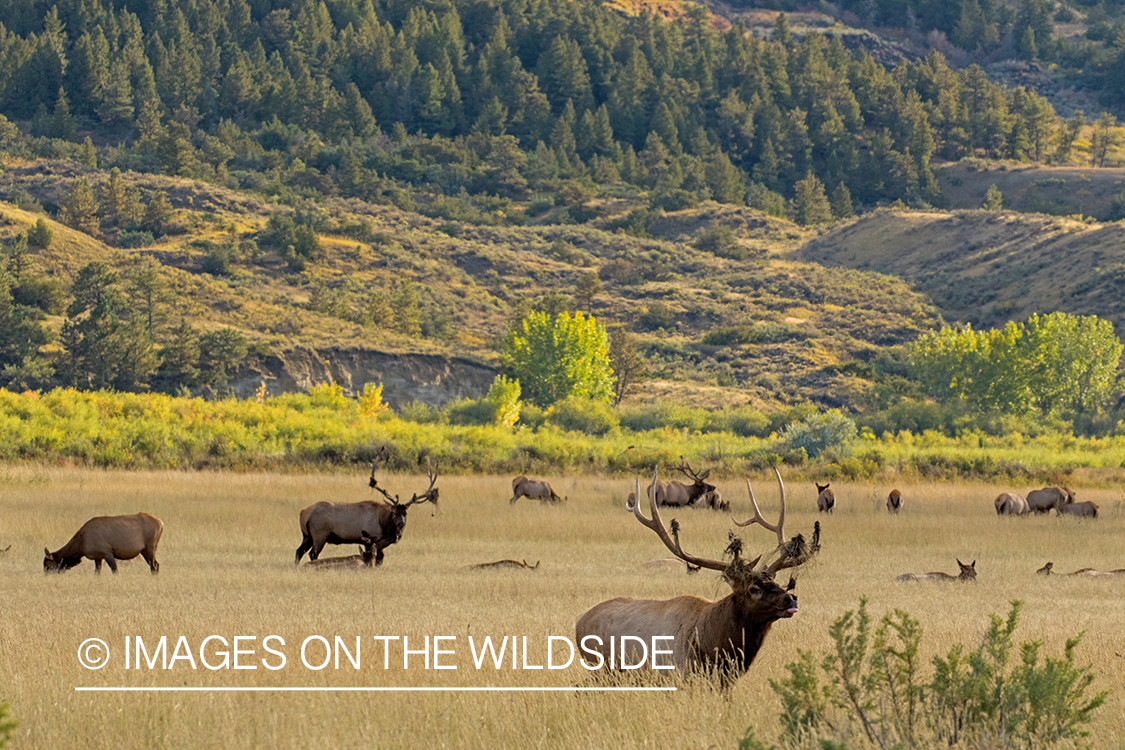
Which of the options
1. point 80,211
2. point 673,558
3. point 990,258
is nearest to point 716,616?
point 673,558

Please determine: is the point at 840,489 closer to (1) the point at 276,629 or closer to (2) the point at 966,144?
(1) the point at 276,629

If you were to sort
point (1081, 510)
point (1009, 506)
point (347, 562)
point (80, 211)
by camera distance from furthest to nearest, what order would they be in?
point (80, 211) → point (1009, 506) → point (1081, 510) → point (347, 562)

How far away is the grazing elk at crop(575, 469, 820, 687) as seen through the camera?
7.34 metres

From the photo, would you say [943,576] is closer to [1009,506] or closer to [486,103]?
[1009,506]

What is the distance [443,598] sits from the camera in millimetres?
14539

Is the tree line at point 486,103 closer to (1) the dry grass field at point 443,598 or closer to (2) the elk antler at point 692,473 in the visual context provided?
(2) the elk antler at point 692,473

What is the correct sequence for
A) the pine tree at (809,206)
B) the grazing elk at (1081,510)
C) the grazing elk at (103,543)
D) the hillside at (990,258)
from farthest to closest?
the pine tree at (809,206), the hillside at (990,258), the grazing elk at (1081,510), the grazing elk at (103,543)

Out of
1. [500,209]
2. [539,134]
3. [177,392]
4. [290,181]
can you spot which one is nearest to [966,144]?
[539,134]

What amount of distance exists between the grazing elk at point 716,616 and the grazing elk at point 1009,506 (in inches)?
883

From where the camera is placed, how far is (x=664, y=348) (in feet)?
286

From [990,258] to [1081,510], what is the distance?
84029 millimetres

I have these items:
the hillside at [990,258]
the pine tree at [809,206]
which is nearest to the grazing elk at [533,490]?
the hillside at [990,258]

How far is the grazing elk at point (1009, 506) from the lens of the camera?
2902 cm

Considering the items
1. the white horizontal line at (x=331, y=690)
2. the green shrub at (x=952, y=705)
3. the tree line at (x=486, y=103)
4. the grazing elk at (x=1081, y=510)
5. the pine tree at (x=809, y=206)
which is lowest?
the grazing elk at (x=1081, y=510)
